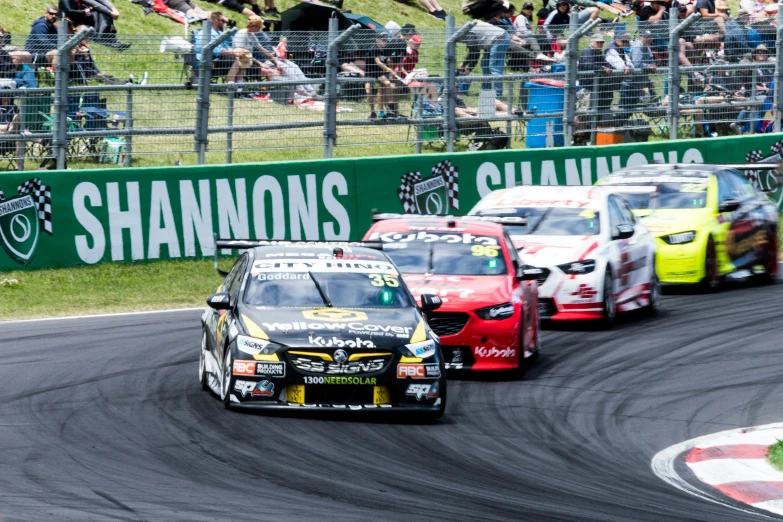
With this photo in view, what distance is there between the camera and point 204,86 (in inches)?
721

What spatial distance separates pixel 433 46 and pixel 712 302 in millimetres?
5811

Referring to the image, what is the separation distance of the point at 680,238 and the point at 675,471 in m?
8.92

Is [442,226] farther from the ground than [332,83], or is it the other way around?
[332,83]

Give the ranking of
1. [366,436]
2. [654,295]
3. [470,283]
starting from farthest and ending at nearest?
[654,295] → [470,283] → [366,436]

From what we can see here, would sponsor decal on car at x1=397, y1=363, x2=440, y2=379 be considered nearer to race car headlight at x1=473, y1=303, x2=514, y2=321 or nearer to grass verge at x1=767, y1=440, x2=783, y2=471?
race car headlight at x1=473, y1=303, x2=514, y2=321

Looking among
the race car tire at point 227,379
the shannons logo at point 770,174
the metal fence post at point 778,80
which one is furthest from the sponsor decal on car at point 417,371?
the metal fence post at point 778,80

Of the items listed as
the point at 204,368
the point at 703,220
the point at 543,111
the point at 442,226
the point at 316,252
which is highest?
the point at 543,111

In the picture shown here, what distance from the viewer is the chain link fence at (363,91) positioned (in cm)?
1731

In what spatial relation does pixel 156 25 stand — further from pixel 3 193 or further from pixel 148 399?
pixel 148 399

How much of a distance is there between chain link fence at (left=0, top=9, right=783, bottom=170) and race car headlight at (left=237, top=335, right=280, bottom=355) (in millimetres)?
7809

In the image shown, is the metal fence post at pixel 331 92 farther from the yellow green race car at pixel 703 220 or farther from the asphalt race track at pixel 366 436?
the asphalt race track at pixel 366 436

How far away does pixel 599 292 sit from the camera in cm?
1481

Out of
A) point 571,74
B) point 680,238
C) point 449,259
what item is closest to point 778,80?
point 571,74

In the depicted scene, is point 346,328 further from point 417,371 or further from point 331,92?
point 331,92
